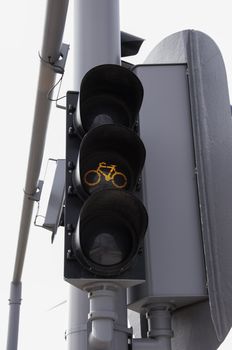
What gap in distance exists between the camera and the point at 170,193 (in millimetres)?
2805

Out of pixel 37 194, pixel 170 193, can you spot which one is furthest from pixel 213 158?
pixel 37 194

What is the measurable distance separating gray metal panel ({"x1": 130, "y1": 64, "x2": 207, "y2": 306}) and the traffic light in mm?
392

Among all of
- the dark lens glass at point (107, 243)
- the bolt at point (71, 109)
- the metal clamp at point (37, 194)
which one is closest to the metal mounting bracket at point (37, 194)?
the metal clamp at point (37, 194)

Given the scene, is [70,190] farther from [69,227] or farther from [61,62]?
[61,62]

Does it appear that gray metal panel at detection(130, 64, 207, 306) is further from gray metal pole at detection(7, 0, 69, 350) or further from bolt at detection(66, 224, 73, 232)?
gray metal pole at detection(7, 0, 69, 350)

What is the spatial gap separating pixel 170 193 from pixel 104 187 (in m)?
0.75

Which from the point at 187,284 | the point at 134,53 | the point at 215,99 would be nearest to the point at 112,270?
the point at 187,284

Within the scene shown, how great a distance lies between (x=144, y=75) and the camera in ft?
10.3

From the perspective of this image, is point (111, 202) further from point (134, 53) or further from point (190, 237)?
point (134, 53)

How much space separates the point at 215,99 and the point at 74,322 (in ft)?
4.41

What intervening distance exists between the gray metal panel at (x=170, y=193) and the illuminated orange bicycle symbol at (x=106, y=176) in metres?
0.49

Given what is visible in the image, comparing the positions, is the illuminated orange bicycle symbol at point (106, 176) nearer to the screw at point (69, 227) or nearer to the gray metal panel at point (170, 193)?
the screw at point (69, 227)

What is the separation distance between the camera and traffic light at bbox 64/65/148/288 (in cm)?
212

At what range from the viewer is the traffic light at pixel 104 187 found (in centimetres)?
212
